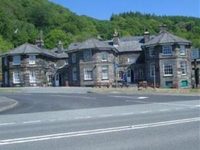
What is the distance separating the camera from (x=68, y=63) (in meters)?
78.2

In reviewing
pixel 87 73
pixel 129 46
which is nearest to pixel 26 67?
pixel 87 73

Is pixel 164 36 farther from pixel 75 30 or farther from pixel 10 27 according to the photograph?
pixel 75 30

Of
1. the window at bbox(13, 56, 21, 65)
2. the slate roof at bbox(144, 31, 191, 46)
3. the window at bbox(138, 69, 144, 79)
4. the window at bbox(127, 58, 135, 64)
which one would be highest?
the slate roof at bbox(144, 31, 191, 46)

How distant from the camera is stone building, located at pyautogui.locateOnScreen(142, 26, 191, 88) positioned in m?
71.4

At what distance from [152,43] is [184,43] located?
4.74 metres

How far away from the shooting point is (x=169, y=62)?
236 ft

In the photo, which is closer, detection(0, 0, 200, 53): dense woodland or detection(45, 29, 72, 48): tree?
detection(45, 29, 72, 48): tree

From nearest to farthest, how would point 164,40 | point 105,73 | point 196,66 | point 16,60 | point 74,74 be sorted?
point 164,40
point 105,73
point 74,74
point 16,60
point 196,66

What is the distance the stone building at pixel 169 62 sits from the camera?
234 ft

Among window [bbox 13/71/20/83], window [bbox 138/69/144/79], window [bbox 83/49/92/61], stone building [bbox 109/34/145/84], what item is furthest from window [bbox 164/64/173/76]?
window [bbox 13/71/20/83]

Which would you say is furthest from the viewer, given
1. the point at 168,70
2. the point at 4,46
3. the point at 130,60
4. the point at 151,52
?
the point at 4,46

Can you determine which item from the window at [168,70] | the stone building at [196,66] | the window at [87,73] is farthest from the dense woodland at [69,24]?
the window at [168,70]

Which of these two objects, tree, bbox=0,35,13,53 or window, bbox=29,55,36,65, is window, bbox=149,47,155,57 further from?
tree, bbox=0,35,13,53

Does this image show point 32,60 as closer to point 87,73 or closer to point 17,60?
point 17,60
